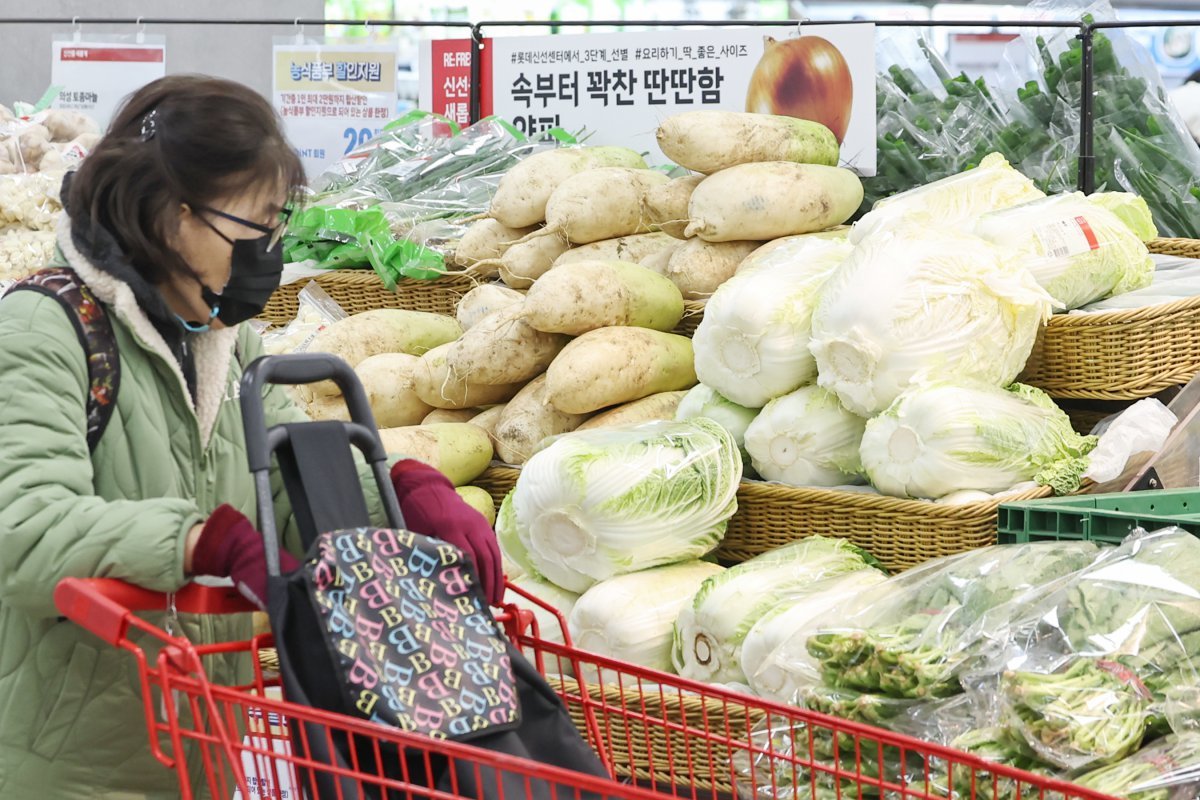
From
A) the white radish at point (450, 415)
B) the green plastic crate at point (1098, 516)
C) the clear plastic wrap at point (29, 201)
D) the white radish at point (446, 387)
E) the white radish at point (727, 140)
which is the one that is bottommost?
the white radish at point (450, 415)

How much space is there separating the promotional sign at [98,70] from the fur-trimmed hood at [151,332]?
4.67 metres

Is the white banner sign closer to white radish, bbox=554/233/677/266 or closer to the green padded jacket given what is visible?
white radish, bbox=554/233/677/266

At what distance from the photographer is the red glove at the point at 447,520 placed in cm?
161

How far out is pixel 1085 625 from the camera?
1952 millimetres

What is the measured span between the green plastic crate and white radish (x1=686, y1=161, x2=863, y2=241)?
52.7 inches

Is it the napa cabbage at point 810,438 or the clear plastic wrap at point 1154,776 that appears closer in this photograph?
the clear plastic wrap at point 1154,776

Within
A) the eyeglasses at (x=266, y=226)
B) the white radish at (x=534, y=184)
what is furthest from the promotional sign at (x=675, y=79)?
the eyeglasses at (x=266, y=226)

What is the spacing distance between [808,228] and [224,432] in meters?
2.31

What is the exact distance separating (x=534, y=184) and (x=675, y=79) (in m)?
0.79

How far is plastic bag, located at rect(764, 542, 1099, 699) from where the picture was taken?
2004 millimetres

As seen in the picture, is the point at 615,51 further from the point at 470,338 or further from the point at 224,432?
the point at 224,432

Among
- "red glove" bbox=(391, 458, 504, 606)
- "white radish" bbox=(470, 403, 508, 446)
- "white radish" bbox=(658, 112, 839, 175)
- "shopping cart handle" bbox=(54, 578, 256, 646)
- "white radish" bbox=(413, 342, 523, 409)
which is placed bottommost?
"white radish" bbox=(470, 403, 508, 446)

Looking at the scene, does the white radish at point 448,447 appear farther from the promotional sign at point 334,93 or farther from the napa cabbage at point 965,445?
the promotional sign at point 334,93

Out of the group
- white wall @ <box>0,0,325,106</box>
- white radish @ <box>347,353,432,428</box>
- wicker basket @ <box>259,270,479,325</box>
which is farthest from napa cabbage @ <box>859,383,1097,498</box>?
white wall @ <box>0,0,325,106</box>
